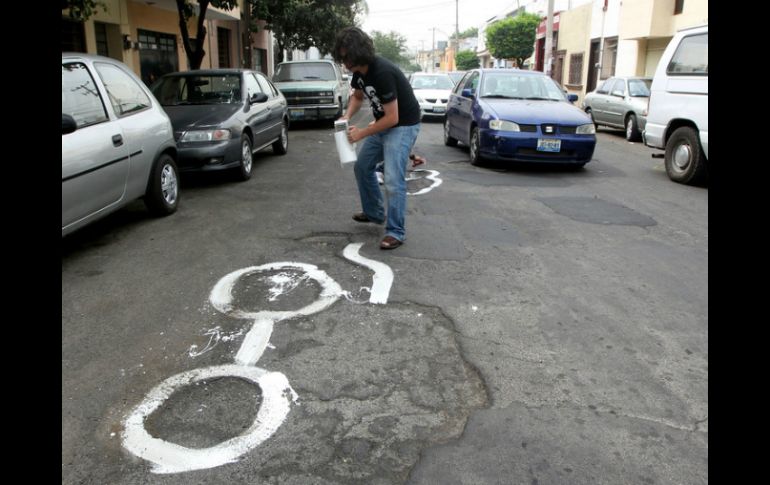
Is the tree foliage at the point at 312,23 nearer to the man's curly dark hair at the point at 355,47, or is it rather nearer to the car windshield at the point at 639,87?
the car windshield at the point at 639,87

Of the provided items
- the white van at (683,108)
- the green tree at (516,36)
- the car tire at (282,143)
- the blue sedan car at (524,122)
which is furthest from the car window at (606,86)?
the green tree at (516,36)

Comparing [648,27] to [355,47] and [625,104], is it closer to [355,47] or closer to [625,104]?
[625,104]

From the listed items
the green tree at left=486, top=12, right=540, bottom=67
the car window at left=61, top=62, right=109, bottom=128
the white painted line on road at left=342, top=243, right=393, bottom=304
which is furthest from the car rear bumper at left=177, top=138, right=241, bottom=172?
the green tree at left=486, top=12, right=540, bottom=67

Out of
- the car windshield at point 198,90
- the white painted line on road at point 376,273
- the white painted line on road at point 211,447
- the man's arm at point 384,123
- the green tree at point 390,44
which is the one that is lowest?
the white painted line on road at point 211,447

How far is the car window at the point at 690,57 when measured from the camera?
26.4 feet

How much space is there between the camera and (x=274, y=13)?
1656cm

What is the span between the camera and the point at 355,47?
16.0 feet

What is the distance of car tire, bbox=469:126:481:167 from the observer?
9555 millimetres

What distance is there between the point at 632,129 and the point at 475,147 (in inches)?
255

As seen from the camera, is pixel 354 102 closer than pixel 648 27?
Yes

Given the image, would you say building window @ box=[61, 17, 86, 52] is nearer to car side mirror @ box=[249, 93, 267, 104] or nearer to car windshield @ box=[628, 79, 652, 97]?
car side mirror @ box=[249, 93, 267, 104]

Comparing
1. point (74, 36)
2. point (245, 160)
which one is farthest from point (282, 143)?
point (74, 36)

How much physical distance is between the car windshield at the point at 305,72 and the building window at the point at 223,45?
8384mm
